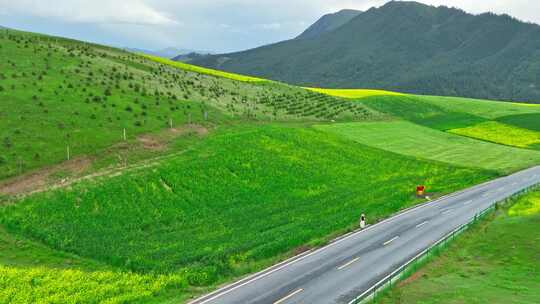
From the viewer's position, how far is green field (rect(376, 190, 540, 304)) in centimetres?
2378

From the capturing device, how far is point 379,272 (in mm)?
29016

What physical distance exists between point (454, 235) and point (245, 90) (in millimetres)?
65245

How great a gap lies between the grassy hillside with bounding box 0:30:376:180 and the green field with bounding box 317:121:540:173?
8.24 m

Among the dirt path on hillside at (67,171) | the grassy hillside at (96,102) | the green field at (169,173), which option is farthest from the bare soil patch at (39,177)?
the grassy hillside at (96,102)

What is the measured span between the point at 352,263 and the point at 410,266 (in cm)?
376

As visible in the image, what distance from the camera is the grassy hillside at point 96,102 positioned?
1724 inches

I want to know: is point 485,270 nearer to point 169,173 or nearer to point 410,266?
point 410,266

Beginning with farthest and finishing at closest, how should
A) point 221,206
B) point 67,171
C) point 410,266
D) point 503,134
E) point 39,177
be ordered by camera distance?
point 503,134
point 221,206
point 67,171
point 39,177
point 410,266

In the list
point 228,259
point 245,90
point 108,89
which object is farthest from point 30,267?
point 245,90

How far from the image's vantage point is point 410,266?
29266 mm

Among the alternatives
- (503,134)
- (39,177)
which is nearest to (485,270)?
(39,177)

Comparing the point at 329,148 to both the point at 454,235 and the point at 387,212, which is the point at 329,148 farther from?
the point at 454,235

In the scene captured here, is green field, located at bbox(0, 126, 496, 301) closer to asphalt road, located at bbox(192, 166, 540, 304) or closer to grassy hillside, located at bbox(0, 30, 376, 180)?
Answer: asphalt road, located at bbox(192, 166, 540, 304)

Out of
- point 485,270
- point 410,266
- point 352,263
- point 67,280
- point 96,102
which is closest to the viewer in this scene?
point 67,280
